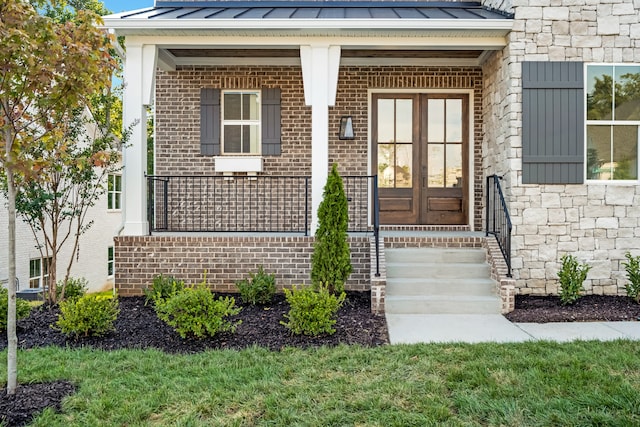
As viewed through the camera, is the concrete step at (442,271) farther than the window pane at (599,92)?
No

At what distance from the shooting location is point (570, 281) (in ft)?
18.0

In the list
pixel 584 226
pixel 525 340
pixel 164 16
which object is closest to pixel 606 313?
pixel 584 226

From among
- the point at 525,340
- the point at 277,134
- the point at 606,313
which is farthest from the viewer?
the point at 277,134

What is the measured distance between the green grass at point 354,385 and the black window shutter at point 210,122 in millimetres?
4190

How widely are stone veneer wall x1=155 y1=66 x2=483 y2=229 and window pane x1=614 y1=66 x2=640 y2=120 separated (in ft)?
8.04

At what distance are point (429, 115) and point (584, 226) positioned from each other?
2879 millimetres

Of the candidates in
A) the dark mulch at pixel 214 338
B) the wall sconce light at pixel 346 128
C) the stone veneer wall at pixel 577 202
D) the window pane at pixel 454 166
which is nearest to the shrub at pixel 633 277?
the stone veneer wall at pixel 577 202

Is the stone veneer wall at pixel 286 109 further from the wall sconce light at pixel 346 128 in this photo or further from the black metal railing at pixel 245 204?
the black metal railing at pixel 245 204

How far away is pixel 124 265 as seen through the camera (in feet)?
20.1

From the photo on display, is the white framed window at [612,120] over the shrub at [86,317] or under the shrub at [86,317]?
over

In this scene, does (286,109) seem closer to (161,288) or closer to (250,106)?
(250,106)

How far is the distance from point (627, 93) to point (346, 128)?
3781mm

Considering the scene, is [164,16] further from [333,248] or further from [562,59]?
[562,59]

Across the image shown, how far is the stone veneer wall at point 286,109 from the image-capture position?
7.53 metres
